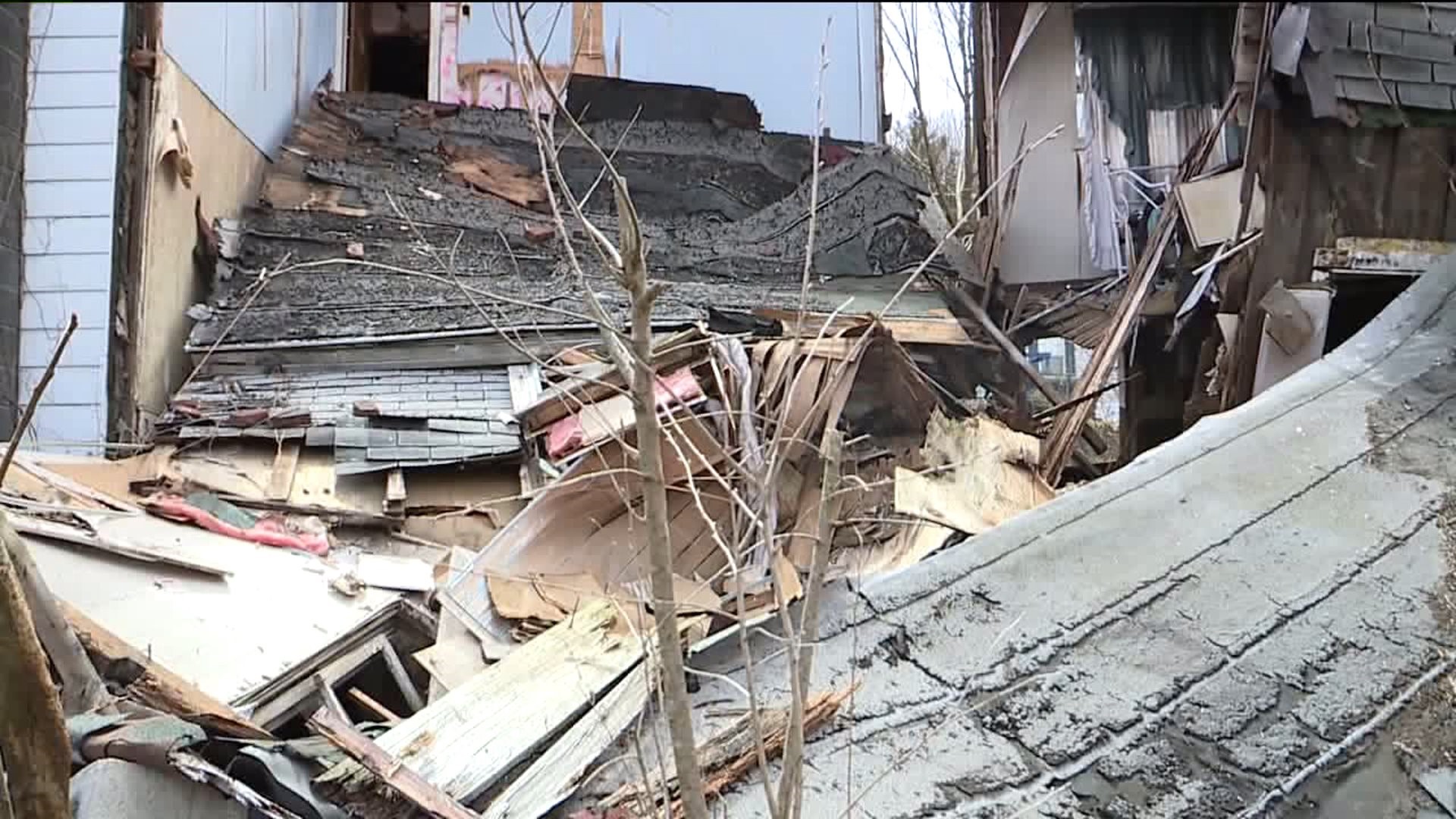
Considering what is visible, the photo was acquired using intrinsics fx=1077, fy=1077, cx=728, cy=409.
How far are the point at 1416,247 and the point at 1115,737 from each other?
3.66 meters

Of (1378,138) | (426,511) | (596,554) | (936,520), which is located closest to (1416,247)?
(1378,138)

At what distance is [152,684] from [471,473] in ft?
8.31

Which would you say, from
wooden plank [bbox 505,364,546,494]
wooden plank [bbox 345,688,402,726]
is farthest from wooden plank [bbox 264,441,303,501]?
wooden plank [bbox 345,688,402,726]

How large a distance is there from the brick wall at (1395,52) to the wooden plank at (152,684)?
17.6 feet

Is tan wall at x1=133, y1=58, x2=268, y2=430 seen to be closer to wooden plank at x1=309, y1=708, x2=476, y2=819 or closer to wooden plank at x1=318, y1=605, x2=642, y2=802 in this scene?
wooden plank at x1=318, y1=605, x2=642, y2=802

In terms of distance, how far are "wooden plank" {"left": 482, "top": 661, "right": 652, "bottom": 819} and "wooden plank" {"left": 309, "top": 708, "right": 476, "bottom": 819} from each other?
118 millimetres

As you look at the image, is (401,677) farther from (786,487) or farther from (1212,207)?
(1212,207)

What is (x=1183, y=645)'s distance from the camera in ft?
11.2

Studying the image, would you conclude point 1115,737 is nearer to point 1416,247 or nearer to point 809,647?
point 809,647

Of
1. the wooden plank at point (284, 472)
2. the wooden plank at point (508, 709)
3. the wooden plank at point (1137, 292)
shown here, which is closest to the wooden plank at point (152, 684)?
the wooden plank at point (508, 709)

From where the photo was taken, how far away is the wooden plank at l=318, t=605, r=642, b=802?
3025mm

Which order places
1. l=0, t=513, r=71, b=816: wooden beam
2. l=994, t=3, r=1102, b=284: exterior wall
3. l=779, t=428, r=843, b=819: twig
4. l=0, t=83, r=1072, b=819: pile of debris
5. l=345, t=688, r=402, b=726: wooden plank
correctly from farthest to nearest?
1. l=994, t=3, r=1102, b=284: exterior wall
2. l=345, t=688, r=402, b=726: wooden plank
3. l=0, t=83, r=1072, b=819: pile of debris
4. l=0, t=513, r=71, b=816: wooden beam
5. l=779, t=428, r=843, b=819: twig

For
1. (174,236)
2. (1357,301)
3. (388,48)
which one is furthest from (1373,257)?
(388,48)

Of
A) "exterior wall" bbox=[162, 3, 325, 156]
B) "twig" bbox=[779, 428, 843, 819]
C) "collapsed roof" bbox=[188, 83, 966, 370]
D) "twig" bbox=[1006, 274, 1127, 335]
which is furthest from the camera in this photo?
"twig" bbox=[1006, 274, 1127, 335]
